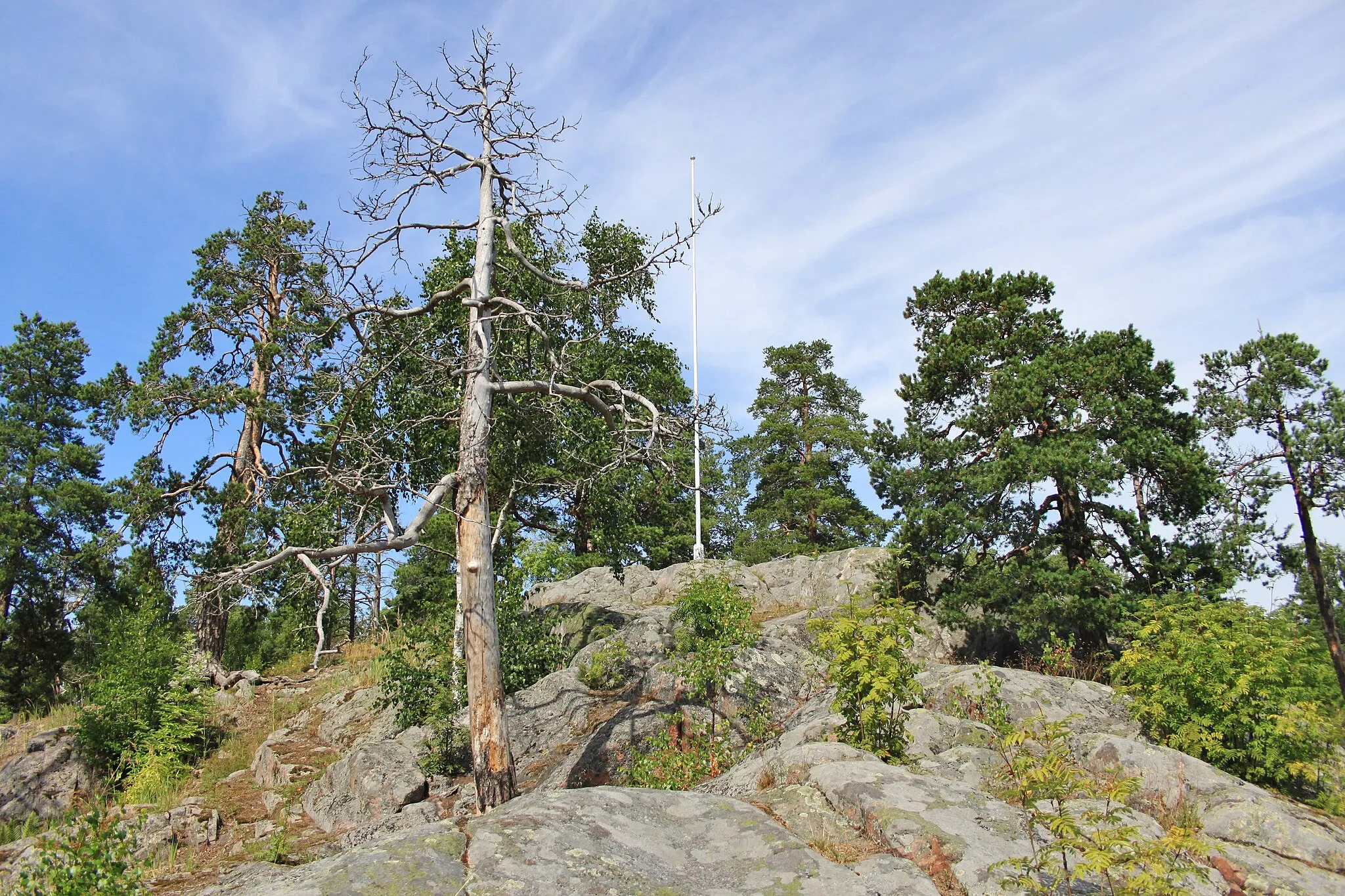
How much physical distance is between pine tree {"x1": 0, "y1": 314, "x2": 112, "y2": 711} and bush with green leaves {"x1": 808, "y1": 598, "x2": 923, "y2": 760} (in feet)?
73.3

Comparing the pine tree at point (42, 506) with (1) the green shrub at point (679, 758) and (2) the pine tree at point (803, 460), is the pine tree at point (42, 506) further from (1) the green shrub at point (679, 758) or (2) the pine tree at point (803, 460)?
(2) the pine tree at point (803, 460)

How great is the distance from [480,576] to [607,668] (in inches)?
178

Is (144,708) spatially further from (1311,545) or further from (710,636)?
(1311,545)

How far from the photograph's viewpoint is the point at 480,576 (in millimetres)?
8891

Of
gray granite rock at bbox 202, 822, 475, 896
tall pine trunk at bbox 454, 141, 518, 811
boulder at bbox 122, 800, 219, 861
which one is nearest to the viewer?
gray granite rock at bbox 202, 822, 475, 896

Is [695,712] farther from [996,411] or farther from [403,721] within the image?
[996,411]

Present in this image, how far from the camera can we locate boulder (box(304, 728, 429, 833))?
10.3 metres

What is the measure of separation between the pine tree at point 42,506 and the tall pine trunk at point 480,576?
58.4 feet

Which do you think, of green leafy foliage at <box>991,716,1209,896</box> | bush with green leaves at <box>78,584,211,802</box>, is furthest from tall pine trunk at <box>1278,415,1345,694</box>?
bush with green leaves at <box>78,584,211,802</box>

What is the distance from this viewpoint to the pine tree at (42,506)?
2327 centimetres

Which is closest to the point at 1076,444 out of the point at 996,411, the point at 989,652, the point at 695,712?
the point at 996,411

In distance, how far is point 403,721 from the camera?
1215cm

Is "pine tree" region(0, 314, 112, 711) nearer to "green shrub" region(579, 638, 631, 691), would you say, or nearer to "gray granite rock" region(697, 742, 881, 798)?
"green shrub" region(579, 638, 631, 691)

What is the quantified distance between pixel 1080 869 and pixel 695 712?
6455 mm
